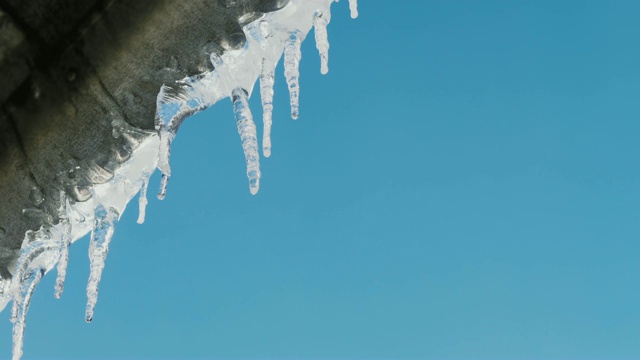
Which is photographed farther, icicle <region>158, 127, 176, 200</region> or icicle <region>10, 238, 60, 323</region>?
icicle <region>10, 238, 60, 323</region>

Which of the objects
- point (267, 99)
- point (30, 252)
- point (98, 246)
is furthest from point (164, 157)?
point (98, 246)

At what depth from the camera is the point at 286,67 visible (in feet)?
12.1

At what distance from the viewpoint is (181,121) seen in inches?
120

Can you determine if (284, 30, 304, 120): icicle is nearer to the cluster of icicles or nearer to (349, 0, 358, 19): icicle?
the cluster of icicles

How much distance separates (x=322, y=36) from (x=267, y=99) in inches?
15.1

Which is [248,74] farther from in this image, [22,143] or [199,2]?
[22,143]

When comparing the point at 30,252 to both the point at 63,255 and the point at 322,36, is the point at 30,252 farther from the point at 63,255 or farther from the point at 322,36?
the point at 322,36

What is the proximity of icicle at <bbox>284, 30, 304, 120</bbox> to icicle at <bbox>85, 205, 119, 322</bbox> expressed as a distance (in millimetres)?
968

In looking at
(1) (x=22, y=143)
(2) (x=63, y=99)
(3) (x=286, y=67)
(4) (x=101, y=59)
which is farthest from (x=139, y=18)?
(3) (x=286, y=67)

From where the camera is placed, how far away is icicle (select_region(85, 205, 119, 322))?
3.56 metres

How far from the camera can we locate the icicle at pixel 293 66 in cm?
327

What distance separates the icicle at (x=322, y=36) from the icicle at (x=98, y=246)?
3.89 ft

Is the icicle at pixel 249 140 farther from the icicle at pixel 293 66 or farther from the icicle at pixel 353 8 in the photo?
the icicle at pixel 353 8

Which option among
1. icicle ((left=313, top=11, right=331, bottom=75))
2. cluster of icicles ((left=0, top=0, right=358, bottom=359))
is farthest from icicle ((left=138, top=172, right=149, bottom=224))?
icicle ((left=313, top=11, right=331, bottom=75))
